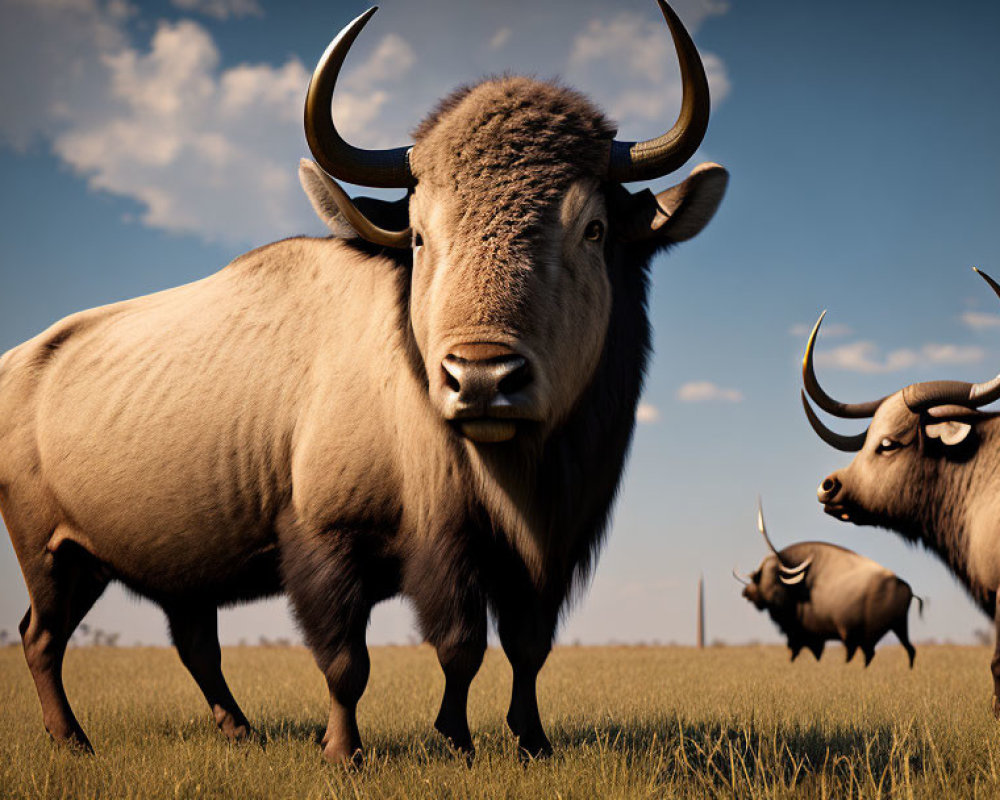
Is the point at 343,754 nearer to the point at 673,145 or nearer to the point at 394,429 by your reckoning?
the point at 394,429

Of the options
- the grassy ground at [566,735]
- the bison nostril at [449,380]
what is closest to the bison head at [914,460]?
the grassy ground at [566,735]

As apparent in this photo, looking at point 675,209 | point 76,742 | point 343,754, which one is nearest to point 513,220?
point 675,209

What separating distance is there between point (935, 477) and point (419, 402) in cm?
538

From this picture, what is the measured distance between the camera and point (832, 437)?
841 cm

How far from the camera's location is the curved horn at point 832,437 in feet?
27.3

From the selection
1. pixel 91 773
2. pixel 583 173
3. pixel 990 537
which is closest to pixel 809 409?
pixel 990 537

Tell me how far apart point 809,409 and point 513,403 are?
6370 millimetres

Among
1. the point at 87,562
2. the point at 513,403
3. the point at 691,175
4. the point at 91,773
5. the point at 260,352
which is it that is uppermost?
the point at 691,175

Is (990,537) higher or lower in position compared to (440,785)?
Answer: higher

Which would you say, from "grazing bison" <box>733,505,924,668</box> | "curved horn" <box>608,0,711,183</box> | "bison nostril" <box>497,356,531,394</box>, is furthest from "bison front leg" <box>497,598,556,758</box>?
"grazing bison" <box>733,505,924,668</box>

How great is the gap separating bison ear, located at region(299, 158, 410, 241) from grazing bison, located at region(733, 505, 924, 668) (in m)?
10.7

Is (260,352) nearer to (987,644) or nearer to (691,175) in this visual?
(691,175)

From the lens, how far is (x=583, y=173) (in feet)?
11.7

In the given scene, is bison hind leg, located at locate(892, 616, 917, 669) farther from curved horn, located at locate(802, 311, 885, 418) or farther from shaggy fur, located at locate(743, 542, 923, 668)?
curved horn, located at locate(802, 311, 885, 418)
